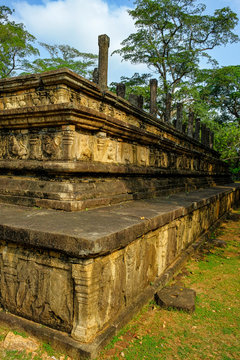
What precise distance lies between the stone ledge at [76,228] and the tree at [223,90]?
2060cm

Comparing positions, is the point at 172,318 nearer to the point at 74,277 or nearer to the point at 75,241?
the point at 74,277

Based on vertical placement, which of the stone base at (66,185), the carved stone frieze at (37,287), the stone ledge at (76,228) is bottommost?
the carved stone frieze at (37,287)

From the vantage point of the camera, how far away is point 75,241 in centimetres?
178

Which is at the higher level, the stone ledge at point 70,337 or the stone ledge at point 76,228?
the stone ledge at point 76,228

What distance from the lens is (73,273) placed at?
1829 mm

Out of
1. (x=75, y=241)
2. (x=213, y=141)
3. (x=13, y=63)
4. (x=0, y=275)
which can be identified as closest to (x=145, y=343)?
(x=75, y=241)

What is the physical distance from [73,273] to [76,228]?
1.13 ft

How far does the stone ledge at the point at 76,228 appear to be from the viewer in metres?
1.80

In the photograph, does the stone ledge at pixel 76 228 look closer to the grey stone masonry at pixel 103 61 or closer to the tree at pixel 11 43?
the grey stone masonry at pixel 103 61

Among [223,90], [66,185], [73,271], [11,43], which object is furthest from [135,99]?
[223,90]

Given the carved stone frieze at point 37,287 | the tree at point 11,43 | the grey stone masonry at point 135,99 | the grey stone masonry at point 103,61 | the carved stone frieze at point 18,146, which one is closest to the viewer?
the carved stone frieze at point 37,287

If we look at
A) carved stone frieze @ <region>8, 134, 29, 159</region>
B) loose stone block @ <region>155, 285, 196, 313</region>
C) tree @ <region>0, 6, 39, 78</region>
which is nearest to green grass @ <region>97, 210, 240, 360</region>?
loose stone block @ <region>155, 285, 196, 313</region>

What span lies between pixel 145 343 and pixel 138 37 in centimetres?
2144

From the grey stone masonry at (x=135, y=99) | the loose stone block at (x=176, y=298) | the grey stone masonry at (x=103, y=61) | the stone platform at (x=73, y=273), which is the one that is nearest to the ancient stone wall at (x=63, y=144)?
the grey stone masonry at (x=103, y=61)
